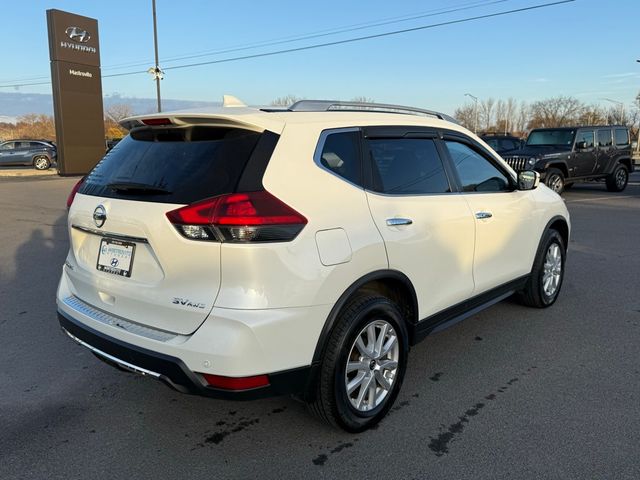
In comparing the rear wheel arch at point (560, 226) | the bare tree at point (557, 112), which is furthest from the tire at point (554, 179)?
the bare tree at point (557, 112)

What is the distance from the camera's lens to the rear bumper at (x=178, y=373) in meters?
2.51

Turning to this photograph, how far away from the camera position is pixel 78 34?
25.5m

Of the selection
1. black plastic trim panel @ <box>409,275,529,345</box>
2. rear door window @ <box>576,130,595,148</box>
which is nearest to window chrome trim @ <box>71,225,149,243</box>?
black plastic trim panel @ <box>409,275,529,345</box>

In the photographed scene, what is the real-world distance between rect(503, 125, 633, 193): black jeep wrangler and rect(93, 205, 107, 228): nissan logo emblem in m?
13.0

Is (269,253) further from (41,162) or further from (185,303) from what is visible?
(41,162)

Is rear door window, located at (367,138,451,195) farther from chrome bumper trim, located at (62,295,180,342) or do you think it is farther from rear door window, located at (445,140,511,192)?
chrome bumper trim, located at (62,295,180,342)

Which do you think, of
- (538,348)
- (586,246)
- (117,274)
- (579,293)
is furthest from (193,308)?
(586,246)

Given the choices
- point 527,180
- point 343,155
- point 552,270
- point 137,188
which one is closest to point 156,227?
point 137,188

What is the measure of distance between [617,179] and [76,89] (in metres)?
23.8

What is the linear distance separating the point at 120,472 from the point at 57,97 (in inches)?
1030

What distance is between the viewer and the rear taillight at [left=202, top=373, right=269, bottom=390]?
2.47m

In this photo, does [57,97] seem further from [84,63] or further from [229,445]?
[229,445]

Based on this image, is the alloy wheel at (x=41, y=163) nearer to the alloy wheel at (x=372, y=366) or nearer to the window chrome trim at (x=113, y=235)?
the window chrome trim at (x=113, y=235)

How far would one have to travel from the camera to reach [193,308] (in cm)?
250
